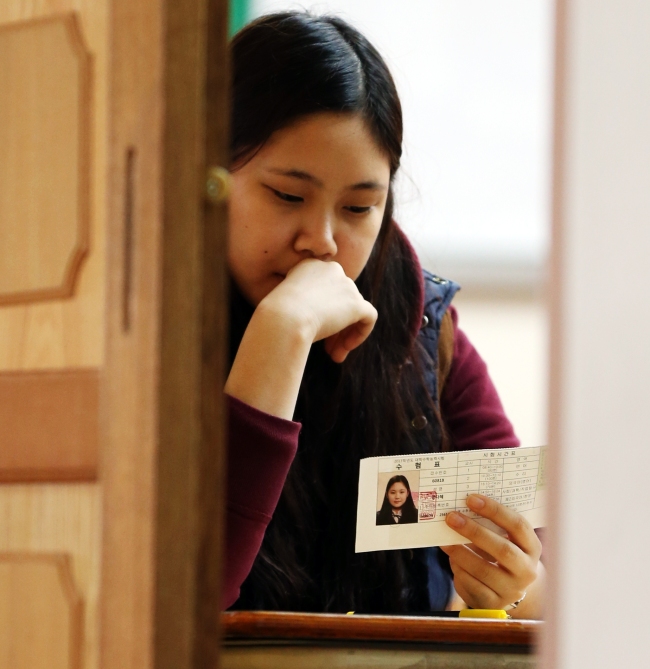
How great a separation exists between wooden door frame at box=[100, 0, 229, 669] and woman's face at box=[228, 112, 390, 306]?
1.78 ft

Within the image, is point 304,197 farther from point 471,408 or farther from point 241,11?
point 241,11

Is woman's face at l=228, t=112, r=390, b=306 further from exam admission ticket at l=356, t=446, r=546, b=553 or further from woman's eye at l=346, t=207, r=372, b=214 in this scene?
exam admission ticket at l=356, t=446, r=546, b=553

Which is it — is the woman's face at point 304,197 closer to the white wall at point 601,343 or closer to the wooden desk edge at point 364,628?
the wooden desk edge at point 364,628

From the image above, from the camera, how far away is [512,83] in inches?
115

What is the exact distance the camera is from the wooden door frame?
63 centimetres

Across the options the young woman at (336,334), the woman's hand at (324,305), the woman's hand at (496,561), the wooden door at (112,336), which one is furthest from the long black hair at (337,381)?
the wooden door at (112,336)

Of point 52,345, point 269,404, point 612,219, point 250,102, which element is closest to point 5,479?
point 52,345

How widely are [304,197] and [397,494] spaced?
16.2 inches

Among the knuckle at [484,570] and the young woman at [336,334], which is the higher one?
the young woman at [336,334]

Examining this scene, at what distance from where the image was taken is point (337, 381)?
1.41 metres

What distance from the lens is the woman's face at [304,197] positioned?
1220 mm

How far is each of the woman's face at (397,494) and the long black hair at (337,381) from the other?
0.31 m

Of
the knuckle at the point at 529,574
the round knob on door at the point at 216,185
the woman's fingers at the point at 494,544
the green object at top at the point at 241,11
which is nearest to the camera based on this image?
the round knob on door at the point at 216,185

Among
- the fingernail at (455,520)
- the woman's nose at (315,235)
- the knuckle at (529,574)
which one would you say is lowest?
the knuckle at (529,574)
